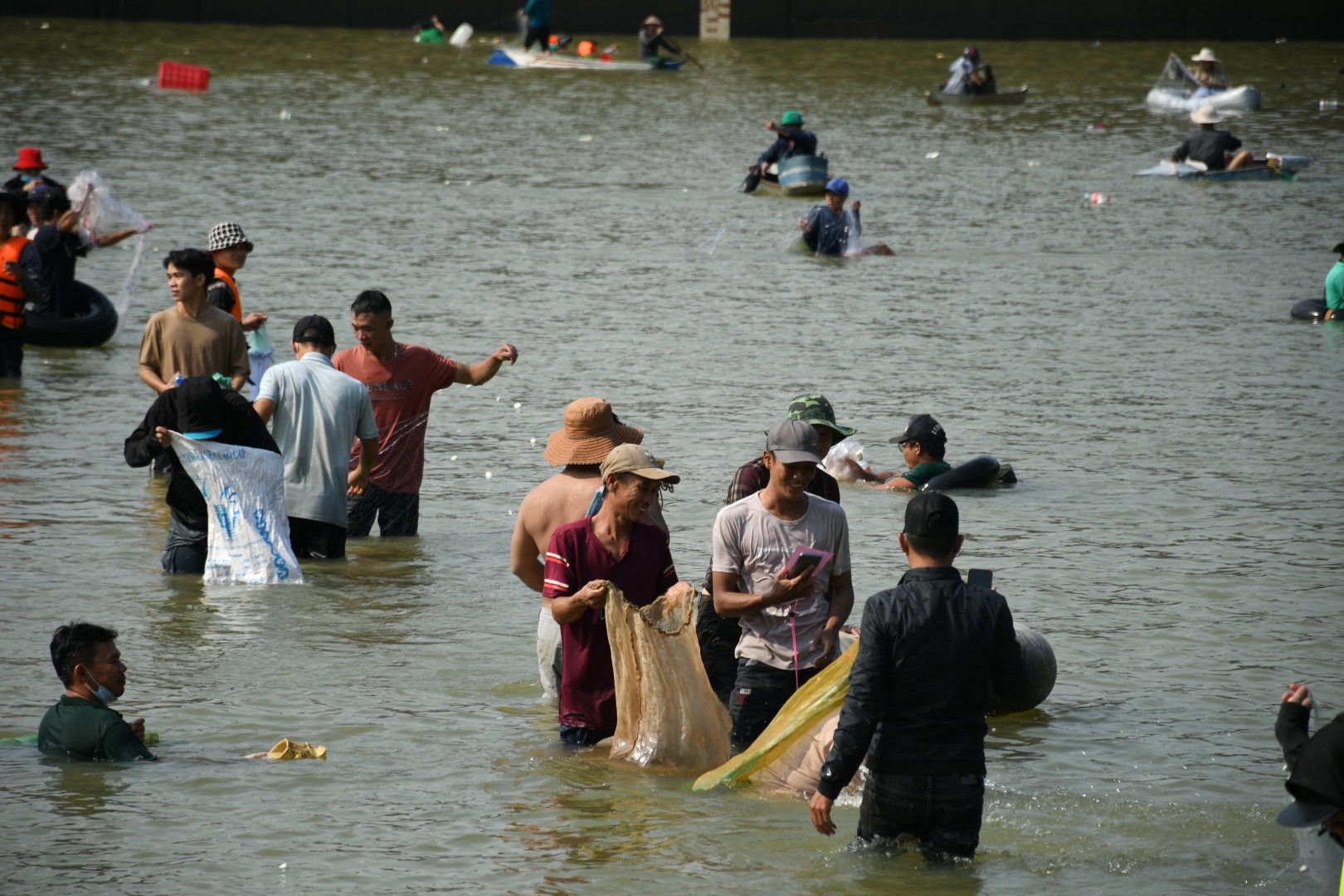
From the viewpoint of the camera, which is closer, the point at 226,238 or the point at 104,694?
the point at 104,694

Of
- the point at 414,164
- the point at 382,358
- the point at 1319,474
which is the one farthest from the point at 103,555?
the point at 414,164

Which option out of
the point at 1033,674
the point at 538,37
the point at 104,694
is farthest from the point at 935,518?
the point at 538,37

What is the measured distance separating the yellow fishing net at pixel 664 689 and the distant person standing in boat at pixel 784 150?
1969cm

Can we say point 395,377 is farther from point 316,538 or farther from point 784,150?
point 784,150

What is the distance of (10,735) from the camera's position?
22.0ft

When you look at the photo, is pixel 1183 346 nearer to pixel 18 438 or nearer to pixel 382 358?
pixel 382 358

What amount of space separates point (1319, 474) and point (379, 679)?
24.3 ft

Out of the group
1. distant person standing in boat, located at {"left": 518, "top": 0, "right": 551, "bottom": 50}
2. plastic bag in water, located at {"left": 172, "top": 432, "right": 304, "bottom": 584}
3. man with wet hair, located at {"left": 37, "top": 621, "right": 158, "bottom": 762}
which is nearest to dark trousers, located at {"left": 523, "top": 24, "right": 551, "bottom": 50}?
distant person standing in boat, located at {"left": 518, "top": 0, "right": 551, "bottom": 50}

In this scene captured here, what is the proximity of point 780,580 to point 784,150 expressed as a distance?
20493 mm

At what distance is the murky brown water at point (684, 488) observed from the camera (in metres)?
5.92

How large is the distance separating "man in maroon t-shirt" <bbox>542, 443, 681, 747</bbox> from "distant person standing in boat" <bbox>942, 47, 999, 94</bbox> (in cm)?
3211

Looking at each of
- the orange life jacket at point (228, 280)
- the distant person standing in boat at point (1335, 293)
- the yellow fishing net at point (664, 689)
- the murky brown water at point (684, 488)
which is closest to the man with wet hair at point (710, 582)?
the yellow fishing net at point (664, 689)

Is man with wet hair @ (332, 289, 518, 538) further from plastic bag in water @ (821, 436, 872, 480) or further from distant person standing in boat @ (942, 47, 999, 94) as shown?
distant person standing in boat @ (942, 47, 999, 94)

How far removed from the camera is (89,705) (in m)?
6.13
